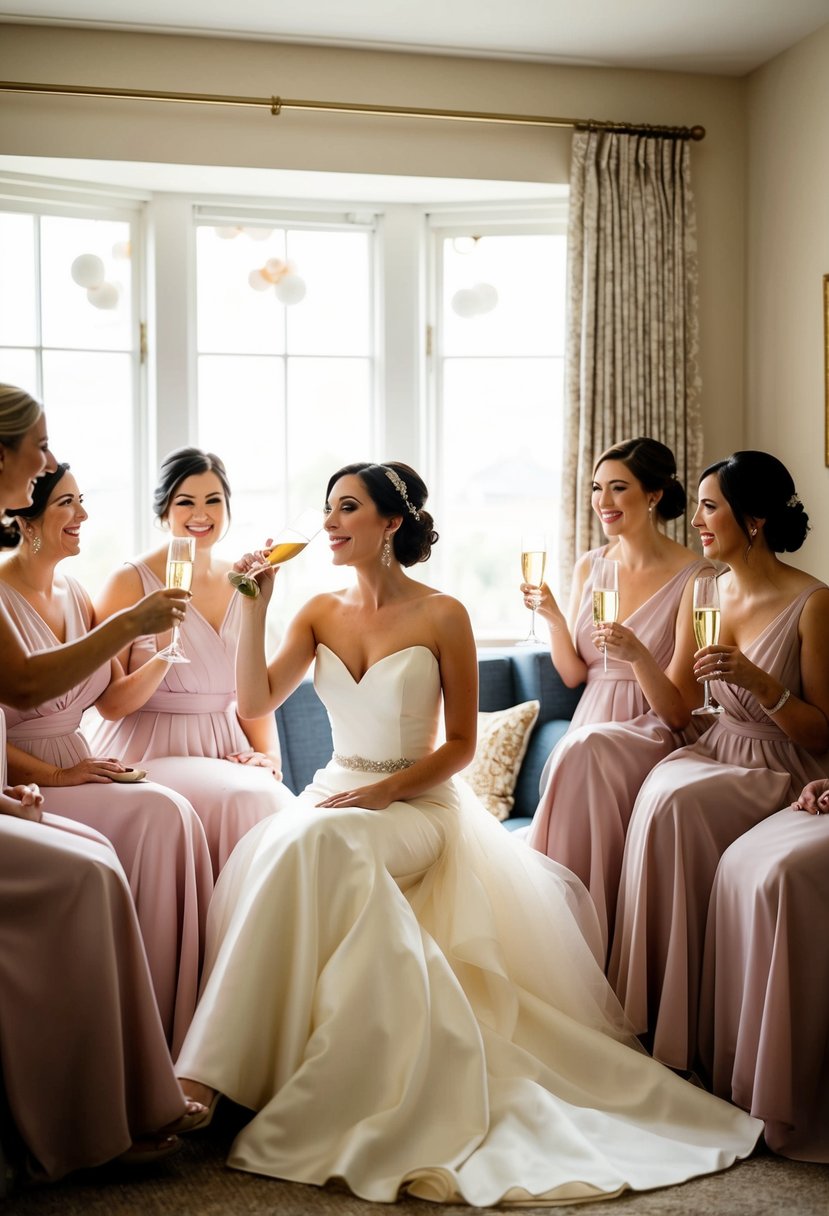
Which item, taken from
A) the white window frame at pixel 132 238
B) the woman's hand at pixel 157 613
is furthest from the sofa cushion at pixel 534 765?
the white window frame at pixel 132 238

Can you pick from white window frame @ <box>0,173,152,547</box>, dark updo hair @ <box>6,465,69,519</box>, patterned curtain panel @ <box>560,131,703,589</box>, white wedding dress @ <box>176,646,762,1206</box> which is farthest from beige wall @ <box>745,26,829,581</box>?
dark updo hair @ <box>6,465,69,519</box>

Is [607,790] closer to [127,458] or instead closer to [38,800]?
[38,800]

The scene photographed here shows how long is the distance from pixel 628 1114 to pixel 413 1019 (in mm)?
549

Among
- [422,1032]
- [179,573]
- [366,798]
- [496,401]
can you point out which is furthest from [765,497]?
[496,401]

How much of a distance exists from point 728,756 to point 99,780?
173 cm

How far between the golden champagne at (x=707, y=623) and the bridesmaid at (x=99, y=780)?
4.64 feet

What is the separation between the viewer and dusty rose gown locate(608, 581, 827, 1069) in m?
3.03

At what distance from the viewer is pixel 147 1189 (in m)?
2.46

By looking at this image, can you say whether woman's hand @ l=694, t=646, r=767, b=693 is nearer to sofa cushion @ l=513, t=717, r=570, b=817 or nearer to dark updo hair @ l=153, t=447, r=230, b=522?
sofa cushion @ l=513, t=717, r=570, b=817

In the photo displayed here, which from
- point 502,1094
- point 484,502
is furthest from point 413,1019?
point 484,502

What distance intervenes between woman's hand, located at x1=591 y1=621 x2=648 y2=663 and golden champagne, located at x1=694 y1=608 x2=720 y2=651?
47 centimetres

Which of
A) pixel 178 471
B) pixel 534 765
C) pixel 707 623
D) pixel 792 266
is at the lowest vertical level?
pixel 534 765

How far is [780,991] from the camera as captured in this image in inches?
105

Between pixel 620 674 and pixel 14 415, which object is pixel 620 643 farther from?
pixel 14 415
